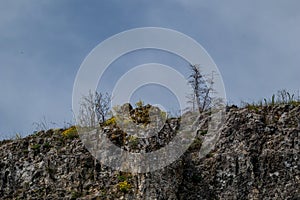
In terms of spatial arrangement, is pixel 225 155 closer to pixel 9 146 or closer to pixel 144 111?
pixel 144 111

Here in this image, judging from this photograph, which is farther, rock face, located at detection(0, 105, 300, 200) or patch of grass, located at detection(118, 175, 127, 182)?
patch of grass, located at detection(118, 175, 127, 182)

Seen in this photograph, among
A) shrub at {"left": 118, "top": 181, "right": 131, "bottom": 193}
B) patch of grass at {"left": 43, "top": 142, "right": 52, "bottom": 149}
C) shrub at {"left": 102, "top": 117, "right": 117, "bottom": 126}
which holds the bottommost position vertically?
shrub at {"left": 118, "top": 181, "right": 131, "bottom": 193}

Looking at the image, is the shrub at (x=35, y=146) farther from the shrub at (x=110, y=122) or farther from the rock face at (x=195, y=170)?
the shrub at (x=110, y=122)

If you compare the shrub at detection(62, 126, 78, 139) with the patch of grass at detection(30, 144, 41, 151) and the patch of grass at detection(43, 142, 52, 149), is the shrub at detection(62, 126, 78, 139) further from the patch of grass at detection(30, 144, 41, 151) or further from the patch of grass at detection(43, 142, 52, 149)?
the patch of grass at detection(30, 144, 41, 151)

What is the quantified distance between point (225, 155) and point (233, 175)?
0.59 meters

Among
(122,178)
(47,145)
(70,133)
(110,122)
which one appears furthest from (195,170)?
(47,145)

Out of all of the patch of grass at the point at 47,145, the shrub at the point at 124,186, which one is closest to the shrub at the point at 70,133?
the patch of grass at the point at 47,145

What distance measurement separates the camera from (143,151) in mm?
14594

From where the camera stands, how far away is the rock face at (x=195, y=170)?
14219 mm

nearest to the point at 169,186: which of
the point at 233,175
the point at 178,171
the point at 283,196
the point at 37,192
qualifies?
the point at 178,171

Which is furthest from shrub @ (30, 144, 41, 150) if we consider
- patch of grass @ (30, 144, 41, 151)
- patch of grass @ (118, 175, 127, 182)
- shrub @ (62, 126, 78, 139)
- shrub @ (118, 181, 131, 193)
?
shrub @ (118, 181, 131, 193)

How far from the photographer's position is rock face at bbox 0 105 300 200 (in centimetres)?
1422

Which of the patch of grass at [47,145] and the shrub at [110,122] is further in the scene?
the patch of grass at [47,145]

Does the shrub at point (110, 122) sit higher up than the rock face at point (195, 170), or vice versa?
the shrub at point (110, 122)
